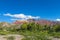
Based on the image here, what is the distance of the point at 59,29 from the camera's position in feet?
172

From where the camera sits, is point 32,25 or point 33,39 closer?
point 33,39

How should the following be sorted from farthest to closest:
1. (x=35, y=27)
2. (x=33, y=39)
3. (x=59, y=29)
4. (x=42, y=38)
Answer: (x=35, y=27), (x=59, y=29), (x=42, y=38), (x=33, y=39)

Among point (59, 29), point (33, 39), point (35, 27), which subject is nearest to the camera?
point (33, 39)

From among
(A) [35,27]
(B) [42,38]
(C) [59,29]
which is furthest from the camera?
(A) [35,27]

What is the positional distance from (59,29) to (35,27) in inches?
352

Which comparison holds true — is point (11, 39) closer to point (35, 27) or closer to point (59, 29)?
point (59, 29)

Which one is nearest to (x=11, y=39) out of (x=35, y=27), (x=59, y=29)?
(x=59, y=29)

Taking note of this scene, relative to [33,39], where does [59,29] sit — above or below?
above

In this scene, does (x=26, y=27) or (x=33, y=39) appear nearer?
(x=33, y=39)

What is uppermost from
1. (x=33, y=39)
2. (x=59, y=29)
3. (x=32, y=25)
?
(x=32, y=25)

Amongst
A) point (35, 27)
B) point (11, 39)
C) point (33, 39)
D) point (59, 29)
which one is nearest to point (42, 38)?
point (33, 39)

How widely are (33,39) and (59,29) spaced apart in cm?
3471

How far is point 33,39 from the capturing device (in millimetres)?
18500

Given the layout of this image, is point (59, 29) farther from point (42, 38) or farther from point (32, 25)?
point (42, 38)
